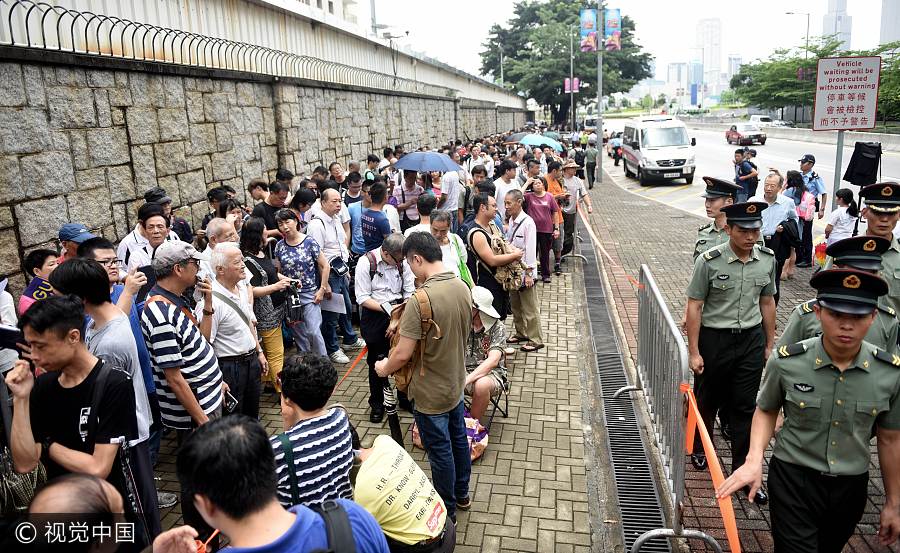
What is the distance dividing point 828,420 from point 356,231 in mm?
5624

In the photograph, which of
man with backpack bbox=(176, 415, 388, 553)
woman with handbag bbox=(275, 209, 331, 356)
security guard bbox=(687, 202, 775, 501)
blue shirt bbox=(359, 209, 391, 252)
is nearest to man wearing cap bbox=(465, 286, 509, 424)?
security guard bbox=(687, 202, 775, 501)

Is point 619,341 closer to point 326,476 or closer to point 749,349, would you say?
point 749,349

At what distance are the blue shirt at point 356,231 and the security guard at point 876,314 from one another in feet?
16.1

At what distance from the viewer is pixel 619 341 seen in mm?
7516

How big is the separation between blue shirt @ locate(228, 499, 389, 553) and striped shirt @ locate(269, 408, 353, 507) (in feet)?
1.57

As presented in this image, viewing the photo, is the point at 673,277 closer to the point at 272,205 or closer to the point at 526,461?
the point at 526,461

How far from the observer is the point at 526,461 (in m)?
4.88

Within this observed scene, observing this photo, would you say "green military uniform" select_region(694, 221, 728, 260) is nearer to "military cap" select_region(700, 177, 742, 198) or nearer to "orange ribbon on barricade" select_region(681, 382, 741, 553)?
"military cap" select_region(700, 177, 742, 198)

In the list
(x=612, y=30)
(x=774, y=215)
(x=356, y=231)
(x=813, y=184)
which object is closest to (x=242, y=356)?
(x=356, y=231)

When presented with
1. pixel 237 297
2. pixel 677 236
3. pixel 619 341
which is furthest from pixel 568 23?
pixel 237 297

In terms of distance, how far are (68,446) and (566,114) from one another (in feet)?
184

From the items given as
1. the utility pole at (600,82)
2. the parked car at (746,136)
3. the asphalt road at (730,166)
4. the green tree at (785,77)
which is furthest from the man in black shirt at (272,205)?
the green tree at (785,77)

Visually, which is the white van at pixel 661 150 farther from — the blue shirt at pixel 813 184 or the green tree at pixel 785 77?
the green tree at pixel 785 77

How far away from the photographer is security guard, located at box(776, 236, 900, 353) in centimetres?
356
